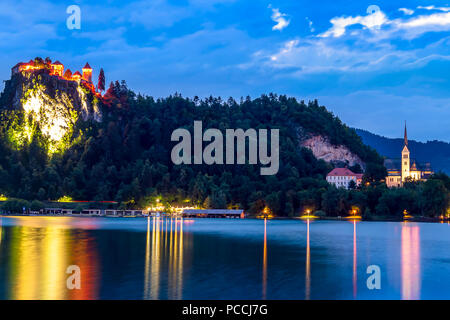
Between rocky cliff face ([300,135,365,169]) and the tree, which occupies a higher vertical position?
the tree

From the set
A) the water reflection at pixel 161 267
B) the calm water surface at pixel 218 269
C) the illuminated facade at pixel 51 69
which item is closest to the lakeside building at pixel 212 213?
the illuminated facade at pixel 51 69

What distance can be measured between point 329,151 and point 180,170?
161ft

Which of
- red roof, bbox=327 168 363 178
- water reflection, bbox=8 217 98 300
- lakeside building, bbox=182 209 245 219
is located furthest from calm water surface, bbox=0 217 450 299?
red roof, bbox=327 168 363 178

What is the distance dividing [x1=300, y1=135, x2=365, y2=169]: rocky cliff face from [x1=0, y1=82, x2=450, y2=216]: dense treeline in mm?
1736

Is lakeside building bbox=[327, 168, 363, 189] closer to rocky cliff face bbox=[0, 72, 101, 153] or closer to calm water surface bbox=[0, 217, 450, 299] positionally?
rocky cliff face bbox=[0, 72, 101, 153]

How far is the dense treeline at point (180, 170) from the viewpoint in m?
96.5

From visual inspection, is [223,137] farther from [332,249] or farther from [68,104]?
[332,249]

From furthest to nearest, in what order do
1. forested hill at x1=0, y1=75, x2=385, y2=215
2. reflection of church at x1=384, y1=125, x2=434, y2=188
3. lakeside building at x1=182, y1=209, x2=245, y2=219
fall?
1. reflection of church at x1=384, y1=125, x2=434, y2=188
2. forested hill at x1=0, y1=75, x2=385, y2=215
3. lakeside building at x1=182, y1=209, x2=245, y2=219

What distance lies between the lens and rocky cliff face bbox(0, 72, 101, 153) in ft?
419

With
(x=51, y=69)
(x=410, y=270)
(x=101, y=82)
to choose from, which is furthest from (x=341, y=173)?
(x=410, y=270)

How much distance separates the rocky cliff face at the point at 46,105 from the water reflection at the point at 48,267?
297 feet

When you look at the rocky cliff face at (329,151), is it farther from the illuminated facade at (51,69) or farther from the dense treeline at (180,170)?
the illuminated facade at (51,69)
